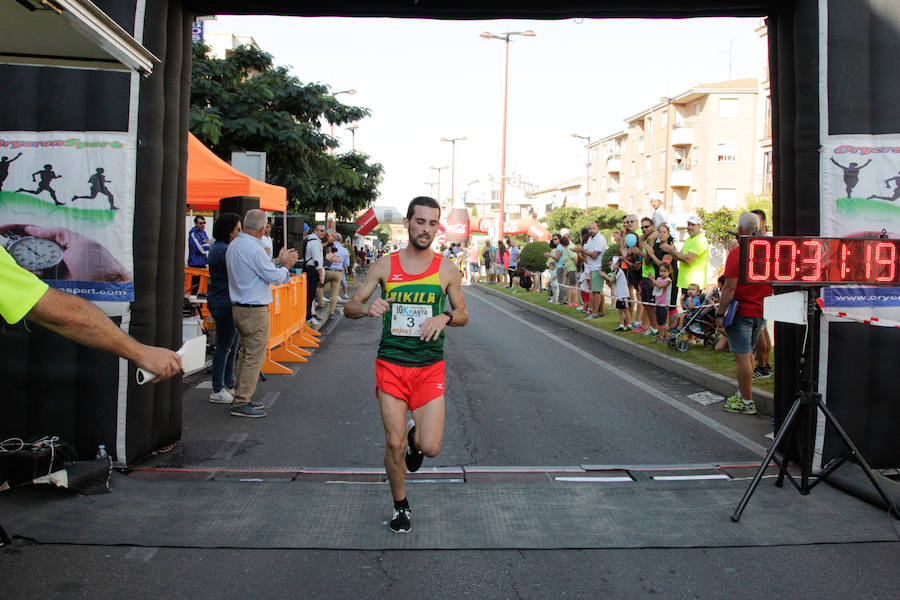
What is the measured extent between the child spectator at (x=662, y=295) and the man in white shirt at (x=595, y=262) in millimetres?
3262

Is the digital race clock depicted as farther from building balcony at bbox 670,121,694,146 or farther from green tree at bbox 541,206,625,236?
building balcony at bbox 670,121,694,146

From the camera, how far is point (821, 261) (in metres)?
5.07

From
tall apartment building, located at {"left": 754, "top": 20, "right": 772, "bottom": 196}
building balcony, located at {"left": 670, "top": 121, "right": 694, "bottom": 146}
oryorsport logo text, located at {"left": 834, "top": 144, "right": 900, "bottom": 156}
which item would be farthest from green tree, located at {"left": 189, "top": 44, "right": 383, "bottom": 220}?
building balcony, located at {"left": 670, "top": 121, "right": 694, "bottom": 146}

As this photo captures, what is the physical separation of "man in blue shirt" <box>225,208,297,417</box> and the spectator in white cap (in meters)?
6.68

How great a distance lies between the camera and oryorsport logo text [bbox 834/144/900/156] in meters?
5.66

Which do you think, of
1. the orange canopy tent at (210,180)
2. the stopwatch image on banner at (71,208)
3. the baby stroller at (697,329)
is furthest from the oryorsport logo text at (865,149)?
the orange canopy tent at (210,180)

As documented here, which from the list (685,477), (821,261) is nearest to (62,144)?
(685,477)

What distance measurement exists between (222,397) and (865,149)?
657 cm

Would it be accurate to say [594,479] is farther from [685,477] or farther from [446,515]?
[446,515]

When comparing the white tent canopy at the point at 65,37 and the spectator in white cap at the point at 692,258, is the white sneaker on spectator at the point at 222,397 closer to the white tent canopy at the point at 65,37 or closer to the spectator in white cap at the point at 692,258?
the white tent canopy at the point at 65,37

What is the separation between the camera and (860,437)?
18.8 ft

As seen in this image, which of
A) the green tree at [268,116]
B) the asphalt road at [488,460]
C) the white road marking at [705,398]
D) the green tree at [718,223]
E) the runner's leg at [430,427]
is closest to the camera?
the asphalt road at [488,460]

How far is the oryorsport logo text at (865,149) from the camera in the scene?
5.66m

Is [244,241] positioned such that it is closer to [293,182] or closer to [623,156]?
[293,182]
